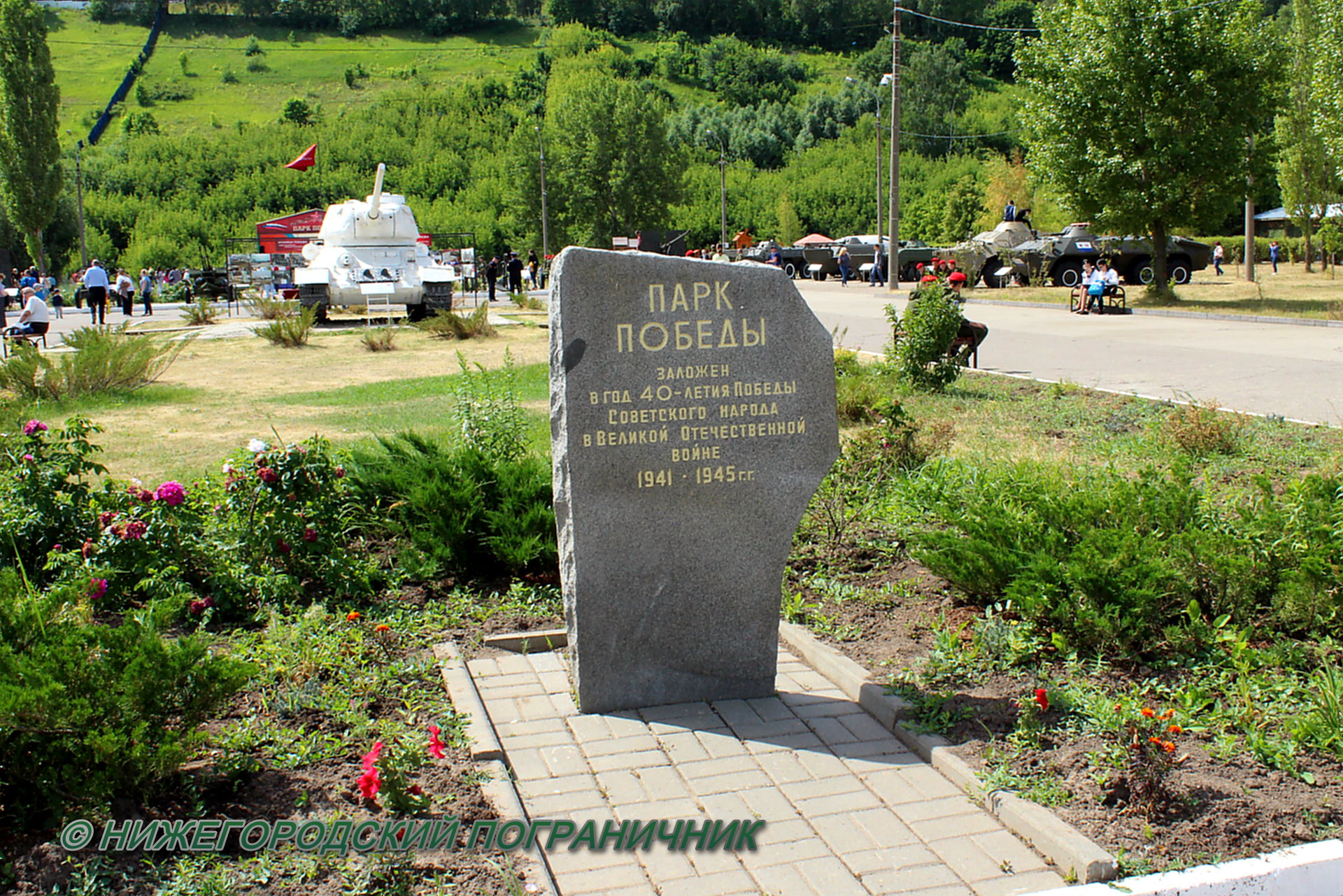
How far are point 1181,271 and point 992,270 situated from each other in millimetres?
5535

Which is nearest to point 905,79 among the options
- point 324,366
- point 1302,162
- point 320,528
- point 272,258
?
point 1302,162

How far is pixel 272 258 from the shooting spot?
40625mm

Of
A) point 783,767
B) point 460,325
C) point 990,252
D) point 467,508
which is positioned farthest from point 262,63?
point 783,767

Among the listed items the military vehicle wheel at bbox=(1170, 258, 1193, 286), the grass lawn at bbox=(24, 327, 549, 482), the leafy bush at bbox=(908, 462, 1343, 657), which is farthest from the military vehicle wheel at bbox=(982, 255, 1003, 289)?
the leafy bush at bbox=(908, 462, 1343, 657)

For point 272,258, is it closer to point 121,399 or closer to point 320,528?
point 121,399

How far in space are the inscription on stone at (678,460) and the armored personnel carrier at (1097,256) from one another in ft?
98.7

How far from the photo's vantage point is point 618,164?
44.8 meters

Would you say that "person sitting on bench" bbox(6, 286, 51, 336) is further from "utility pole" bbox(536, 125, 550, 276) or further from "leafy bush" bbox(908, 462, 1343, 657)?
"utility pole" bbox(536, 125, 550, 276)

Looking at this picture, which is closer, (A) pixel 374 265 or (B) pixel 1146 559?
(B) pixel 1146 559

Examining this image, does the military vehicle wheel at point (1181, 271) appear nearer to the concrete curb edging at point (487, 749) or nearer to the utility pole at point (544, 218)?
the utility pole at point (544, 218)

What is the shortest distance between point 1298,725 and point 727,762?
73.0 inches

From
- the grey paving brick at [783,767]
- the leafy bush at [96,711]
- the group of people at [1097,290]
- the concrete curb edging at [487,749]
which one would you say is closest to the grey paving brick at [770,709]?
the grey paving brick at [783,767]

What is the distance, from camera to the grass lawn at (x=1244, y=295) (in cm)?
2250

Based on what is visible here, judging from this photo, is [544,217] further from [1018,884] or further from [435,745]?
[1018,884]
